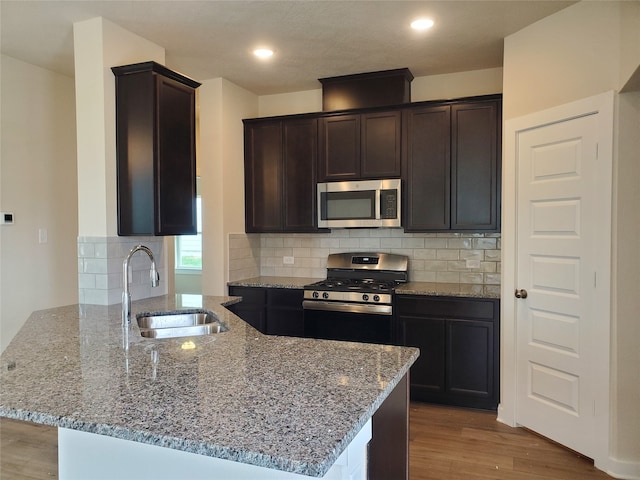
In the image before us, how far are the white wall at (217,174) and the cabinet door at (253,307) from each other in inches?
8.5

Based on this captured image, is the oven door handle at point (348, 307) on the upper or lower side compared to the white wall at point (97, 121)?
lower

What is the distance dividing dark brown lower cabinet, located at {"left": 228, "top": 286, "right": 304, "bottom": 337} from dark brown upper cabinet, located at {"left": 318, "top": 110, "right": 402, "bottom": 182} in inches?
44.3

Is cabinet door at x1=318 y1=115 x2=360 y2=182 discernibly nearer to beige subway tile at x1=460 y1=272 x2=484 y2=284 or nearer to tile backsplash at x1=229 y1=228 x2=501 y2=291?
tile backsplash at x1=229 y1=228 x2=501 y2=291

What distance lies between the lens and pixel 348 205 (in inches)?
159

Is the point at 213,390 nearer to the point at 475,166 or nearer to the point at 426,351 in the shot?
the point at 426,351

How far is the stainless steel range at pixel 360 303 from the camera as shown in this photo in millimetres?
3650

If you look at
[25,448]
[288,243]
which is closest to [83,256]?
[25,448]

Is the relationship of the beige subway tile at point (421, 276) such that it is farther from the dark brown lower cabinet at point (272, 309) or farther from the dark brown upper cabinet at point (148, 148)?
the dark brown upper cabinet at point (148, 148)

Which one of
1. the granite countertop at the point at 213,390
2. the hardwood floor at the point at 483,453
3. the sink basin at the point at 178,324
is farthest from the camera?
the hardwood floor at the point at 483,453

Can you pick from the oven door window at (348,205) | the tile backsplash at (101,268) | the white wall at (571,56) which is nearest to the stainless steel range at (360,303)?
the oven door window at (348,205)

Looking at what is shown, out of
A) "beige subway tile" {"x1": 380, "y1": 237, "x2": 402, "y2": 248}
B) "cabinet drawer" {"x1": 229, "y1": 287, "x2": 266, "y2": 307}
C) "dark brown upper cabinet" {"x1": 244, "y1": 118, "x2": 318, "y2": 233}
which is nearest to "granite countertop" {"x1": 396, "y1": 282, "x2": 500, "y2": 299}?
"beige subway tile" {"x1": 380, "y1": 237, "x2": 402, "y2": 248}

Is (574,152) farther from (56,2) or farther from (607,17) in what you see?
(56,2)

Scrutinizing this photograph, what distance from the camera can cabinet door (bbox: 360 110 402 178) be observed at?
3.89 meters

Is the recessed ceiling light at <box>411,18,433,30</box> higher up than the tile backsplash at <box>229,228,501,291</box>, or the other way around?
the recessed ceiling light at <box>411,18,433,30</box>
